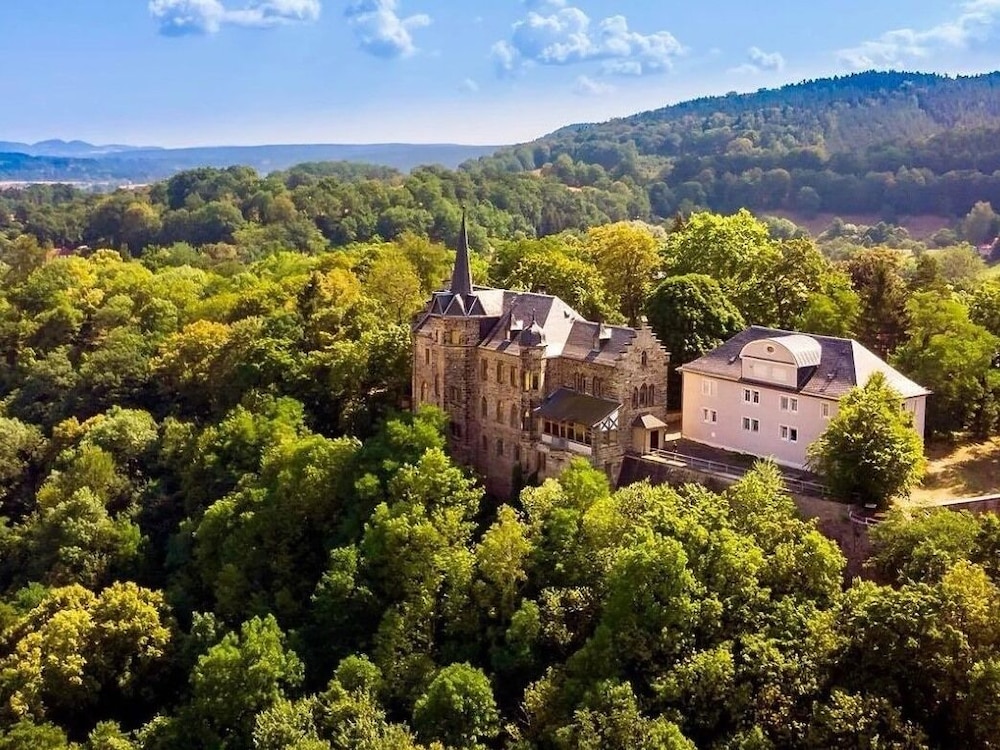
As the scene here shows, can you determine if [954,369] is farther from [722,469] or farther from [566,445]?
[566,445]

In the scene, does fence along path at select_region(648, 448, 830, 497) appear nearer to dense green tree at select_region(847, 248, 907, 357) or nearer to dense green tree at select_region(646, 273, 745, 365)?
dense green tree at select_region(646, 273, 745, 365)

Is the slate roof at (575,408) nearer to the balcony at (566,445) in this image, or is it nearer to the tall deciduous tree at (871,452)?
the balcony at (566,445)

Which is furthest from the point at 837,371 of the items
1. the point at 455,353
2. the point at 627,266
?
the point at 627,266

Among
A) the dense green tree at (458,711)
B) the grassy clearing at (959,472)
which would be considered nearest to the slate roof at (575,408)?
the grassy clearing at (959,472)

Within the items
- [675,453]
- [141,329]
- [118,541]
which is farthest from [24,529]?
[675,453]

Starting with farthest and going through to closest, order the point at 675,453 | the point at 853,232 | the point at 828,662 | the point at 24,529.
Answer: the point at 853,232 → the point at 24,529 → the point at 675,453 → the point at 828,662

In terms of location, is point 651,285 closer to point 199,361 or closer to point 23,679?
point 199,361

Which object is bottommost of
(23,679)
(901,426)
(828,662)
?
(23,679)
